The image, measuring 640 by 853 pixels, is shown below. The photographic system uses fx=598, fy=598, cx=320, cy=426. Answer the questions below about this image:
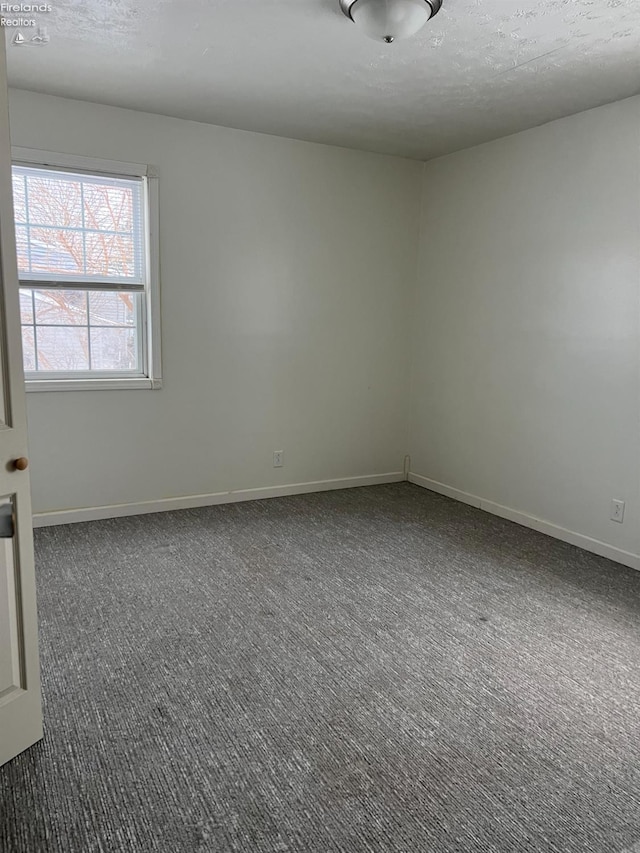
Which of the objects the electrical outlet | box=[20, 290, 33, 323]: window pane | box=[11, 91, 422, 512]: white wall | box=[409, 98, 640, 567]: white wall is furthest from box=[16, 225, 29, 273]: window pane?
the electrical outlet

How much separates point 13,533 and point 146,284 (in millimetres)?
2569

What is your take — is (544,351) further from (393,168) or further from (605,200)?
(393,168)

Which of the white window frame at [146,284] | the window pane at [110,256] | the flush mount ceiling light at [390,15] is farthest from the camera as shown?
the window pane at [110,256]

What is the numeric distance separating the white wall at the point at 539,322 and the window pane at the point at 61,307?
2683mm

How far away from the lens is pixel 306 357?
4672mm

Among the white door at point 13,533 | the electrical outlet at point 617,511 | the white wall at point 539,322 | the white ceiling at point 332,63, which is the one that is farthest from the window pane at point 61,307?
the electrical outlet at point 617,511

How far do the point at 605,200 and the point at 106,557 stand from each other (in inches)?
142

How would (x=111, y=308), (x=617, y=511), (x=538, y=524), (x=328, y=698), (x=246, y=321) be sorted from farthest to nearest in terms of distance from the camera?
(x=246, y=321), (x=538, y=524), (x=111, y=308), (x=617, y=511), (x=328, y=698)

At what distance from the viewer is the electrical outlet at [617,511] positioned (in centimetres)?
358

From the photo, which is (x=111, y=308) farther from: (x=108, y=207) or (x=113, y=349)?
(x=108, y=207)

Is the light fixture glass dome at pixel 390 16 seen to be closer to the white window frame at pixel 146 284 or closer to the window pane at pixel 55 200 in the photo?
the white window frame at pixel 146 284

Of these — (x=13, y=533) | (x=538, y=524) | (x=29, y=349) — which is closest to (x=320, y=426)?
(x=538, y=524)

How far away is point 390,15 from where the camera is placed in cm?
233

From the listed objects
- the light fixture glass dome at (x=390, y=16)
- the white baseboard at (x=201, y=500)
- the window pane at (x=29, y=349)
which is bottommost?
the white baseboard at (x=201, y=500)
